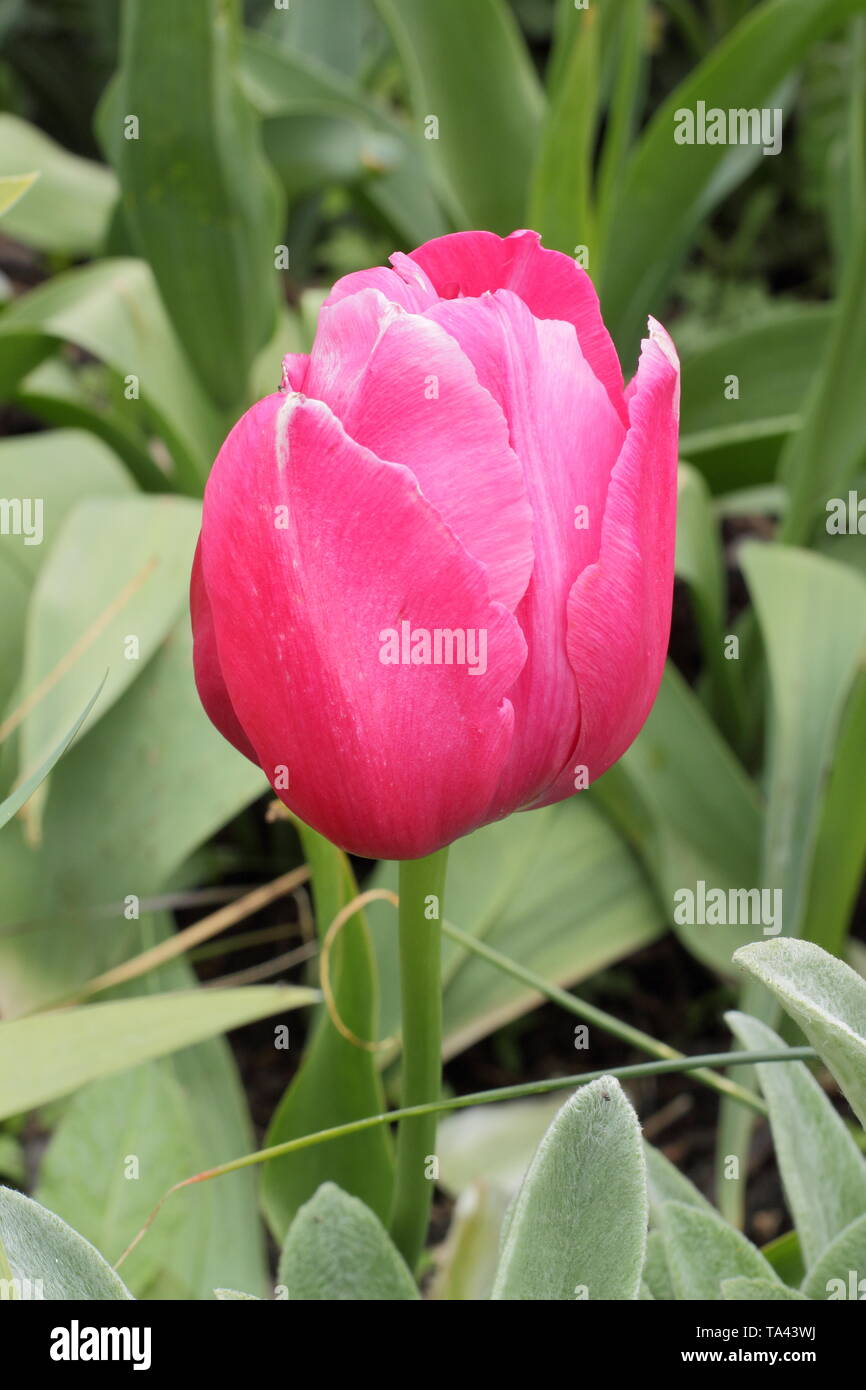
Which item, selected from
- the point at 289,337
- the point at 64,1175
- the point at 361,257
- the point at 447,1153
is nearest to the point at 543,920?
the point at 447,1153

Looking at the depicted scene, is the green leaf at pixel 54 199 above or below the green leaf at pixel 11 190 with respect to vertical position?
above

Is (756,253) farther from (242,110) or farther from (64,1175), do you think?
(64,1175)

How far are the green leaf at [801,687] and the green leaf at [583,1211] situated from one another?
0.64 m

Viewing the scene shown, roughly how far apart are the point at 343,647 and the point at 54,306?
110 cm

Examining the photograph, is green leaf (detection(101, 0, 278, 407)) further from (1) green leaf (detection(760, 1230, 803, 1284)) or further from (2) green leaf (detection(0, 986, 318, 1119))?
(1) green leaf (detection(760, 1230, 803, 1284))

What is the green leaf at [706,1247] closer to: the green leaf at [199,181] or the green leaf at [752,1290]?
the green leaf at [752,1290]

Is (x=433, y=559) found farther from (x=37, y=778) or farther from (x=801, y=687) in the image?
(x=801, y=687)

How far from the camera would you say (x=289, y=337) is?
1538 mm

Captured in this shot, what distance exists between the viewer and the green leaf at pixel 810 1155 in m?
0.61

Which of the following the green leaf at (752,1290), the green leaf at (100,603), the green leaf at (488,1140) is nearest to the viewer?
the green leaf at (752,1290)

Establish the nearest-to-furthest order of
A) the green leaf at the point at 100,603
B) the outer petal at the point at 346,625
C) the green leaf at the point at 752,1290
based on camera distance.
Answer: the outer petal at the point at 346,625 → the green leaf at the point at 752,1290 → the green leaf at the point at 100,603

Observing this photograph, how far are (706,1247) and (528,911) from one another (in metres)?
0.62

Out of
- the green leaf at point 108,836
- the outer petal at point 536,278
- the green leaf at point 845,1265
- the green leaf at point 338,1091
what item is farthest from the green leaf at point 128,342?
the green leaf at point 845,1265
